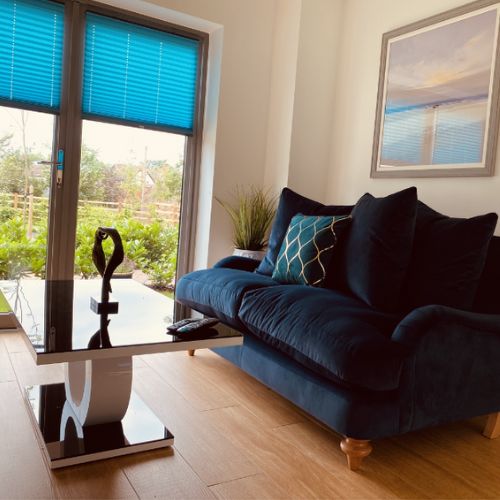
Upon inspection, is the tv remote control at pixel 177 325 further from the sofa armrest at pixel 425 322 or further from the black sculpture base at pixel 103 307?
the sofa armrest at pixel 425 322

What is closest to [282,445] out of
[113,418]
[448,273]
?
[113,418]

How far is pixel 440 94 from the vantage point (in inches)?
123

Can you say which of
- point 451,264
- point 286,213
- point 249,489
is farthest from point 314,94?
point 249,489

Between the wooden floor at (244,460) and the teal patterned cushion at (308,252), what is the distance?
616 mm

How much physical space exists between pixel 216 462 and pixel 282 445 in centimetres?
30

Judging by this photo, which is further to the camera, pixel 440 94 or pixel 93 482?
pixel 440 94

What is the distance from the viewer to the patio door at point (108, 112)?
339 centimetres

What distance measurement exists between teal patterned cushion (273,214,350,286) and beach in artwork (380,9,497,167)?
0.90 m

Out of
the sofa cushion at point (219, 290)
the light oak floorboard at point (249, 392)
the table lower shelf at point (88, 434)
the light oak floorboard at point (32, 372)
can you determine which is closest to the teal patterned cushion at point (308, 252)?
the sofa cushion at point (219, 290)

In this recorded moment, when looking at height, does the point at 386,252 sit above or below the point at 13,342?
above

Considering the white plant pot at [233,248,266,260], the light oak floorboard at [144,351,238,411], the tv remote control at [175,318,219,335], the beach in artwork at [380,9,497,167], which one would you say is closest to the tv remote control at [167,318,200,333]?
the tv remote control at [175,318,219,335]

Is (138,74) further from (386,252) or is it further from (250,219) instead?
(386,252)

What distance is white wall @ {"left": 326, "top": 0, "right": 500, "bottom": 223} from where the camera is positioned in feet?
10.5

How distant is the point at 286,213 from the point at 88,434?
71.2 inches
